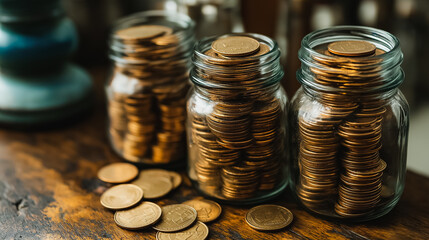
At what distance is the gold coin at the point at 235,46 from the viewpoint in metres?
0.83

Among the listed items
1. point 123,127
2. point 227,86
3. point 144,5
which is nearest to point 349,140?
point 227,86

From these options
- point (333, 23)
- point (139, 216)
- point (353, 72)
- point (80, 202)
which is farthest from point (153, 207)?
point (333, 23)

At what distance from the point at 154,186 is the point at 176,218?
11 centimetres

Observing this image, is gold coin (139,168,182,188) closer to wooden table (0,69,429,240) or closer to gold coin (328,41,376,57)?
wooden table (0,69,429,240)

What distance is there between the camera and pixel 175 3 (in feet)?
4.54

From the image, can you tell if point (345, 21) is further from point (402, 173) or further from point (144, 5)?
point (144, 5)

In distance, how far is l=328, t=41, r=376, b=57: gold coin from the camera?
78cm

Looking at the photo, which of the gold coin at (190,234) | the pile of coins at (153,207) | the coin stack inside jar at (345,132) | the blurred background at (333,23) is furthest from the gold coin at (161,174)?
the blurred background at (333,23)

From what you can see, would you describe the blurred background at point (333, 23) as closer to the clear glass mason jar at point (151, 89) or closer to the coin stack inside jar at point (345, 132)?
the clear glass mason jar at point (151, 89)

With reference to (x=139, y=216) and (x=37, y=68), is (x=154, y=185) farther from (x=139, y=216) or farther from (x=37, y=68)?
(x=37, y=68)

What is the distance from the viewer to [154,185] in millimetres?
970

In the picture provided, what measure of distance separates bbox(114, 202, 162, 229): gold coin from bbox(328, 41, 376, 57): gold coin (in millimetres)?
371

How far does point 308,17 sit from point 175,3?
0.36 m

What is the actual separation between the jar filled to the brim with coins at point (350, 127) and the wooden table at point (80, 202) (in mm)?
32
